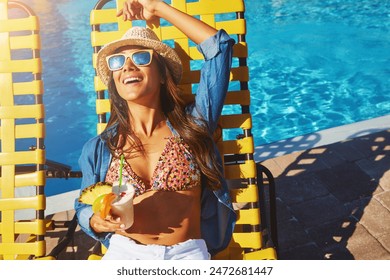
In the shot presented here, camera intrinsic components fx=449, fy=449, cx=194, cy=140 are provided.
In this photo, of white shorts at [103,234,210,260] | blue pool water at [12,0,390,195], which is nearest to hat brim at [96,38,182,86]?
white shorts at [103,234,210,260]

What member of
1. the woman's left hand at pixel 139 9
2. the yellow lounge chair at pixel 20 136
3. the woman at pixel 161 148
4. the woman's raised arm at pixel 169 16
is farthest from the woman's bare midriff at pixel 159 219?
the woman's left hand at pixel 139 9

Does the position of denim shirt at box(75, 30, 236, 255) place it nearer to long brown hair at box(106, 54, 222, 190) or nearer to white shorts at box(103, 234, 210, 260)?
long brown hair at box(106, 54, 222, 190)

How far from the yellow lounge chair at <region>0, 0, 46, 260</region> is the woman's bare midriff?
0.88 meters

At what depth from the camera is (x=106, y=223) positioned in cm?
247

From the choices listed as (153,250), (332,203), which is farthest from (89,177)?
(332,203)

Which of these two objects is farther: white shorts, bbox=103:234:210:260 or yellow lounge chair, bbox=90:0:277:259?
yellow lounge chair, bbox=90:0:277:259

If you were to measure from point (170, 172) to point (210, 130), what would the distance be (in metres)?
0.41

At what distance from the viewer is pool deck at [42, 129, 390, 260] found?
3611 millimetres

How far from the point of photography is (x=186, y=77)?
321 cm

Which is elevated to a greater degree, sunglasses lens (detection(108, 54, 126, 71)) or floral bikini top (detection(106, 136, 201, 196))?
sunglasses lens (detection(108, 54, 126, 71))

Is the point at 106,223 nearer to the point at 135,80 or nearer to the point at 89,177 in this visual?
the point at 89,177

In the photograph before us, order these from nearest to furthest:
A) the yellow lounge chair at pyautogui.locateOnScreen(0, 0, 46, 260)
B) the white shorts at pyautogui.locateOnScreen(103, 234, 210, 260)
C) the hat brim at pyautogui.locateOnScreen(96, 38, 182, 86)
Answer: the white shorts at pyautogui.locateOnScreen(103, 234, 210, 260)
the hat brim at pyautogui.locateOnScreen(96, 38, 182, 86)
the yellow lounge chair at pyautogui.locateOnScreen(0, 0, 46, 260)
